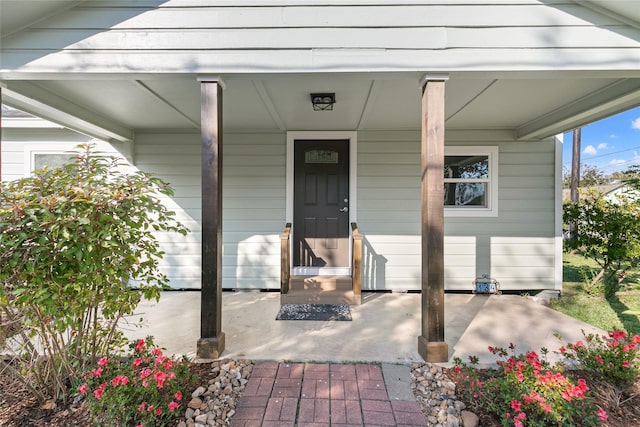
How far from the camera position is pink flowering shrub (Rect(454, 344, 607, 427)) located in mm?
1453

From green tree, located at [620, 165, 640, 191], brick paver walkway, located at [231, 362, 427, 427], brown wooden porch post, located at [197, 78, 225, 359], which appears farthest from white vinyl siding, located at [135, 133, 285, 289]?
green tree, located at [620, 165, 640, 191]

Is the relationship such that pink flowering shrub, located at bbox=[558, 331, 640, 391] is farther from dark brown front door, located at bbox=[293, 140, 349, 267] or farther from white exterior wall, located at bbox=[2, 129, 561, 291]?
dark brown front door, located at bbox=[293, 140, 349, 267]

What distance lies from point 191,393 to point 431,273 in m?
1.86

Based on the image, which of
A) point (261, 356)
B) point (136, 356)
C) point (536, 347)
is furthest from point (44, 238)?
point (536, 347)

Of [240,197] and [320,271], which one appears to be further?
[240,197]

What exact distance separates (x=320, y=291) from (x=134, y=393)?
2362 millimetres

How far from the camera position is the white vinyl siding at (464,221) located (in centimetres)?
405

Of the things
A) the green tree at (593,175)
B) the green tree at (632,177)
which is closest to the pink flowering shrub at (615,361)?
the green tree at (632,177)

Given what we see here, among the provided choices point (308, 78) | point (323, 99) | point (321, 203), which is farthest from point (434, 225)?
point (321, 203)

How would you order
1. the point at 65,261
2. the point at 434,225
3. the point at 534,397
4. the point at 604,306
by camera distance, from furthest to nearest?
the point at 604,306, the point at 434,225, the point at 65,261, the point at 534,397

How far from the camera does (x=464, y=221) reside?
13.5 feet

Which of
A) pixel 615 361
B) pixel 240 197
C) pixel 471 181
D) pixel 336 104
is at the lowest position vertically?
pixel 615 361

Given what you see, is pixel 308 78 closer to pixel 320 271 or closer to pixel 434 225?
pixel 434 225

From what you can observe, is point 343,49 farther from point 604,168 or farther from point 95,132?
point 604,168
